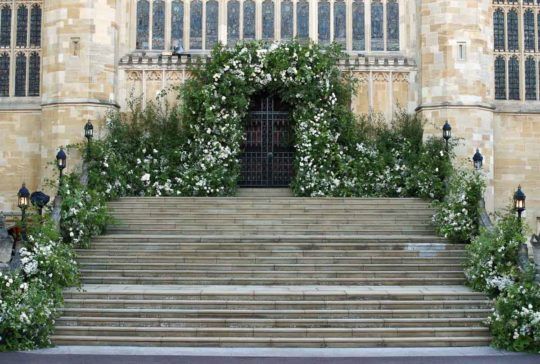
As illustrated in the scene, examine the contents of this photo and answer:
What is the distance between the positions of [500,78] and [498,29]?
175cm

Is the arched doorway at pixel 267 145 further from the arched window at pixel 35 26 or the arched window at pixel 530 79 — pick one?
the arched window at pixel 530 79

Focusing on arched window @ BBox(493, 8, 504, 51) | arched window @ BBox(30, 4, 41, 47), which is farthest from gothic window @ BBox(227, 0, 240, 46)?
arched window @ BBox(493, 8, 504, 51)

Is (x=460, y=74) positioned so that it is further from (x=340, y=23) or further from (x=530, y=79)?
(x=340, y=23)

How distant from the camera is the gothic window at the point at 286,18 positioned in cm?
2484

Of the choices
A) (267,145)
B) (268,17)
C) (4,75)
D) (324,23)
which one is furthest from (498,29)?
(4,75)

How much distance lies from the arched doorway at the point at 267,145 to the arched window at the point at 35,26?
26.0 ft

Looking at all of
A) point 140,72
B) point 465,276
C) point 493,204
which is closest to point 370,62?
point 493,204

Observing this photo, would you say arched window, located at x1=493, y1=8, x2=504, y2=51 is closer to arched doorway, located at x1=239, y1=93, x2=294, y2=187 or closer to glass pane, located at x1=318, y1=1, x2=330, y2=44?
glass pane, located at x1=318, y1=1, x2=330, y2=44

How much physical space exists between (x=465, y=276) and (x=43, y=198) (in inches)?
421

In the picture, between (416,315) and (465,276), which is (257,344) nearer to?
(416,315)

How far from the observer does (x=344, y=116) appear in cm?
2298

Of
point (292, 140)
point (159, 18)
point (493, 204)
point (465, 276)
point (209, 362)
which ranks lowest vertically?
point (209, 362)

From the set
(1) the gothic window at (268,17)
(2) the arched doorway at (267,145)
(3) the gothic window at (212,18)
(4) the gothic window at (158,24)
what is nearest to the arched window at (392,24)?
(1) the gothic window at (268,17)

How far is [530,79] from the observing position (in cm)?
2497
